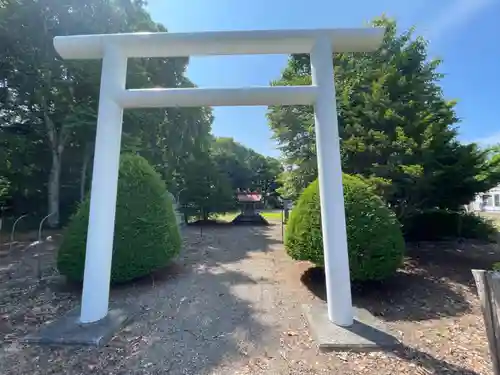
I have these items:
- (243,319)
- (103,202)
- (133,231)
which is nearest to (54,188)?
(133,231)

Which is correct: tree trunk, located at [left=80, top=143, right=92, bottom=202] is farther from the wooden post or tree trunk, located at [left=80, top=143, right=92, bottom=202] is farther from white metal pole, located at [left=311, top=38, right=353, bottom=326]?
the wooden post

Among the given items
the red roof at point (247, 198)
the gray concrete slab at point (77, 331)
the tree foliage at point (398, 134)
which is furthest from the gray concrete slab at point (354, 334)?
the red roof at point (247, 198)

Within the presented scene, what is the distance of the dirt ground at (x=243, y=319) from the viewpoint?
2.63m

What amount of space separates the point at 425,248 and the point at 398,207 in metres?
1.87

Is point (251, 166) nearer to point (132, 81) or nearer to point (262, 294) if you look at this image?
point (132, 81)

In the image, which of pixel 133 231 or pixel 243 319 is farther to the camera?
pixel 133 231

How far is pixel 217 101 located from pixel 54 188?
1136cm

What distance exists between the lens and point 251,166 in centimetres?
3753

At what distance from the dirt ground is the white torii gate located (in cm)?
60

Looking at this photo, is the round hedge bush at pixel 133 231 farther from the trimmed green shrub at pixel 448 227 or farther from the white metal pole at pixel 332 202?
the trimmed green shrub at pixel 448 227

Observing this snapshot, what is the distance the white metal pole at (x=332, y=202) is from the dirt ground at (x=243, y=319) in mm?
514

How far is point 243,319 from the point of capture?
3.64 metres

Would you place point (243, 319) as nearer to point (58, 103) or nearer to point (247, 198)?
point (58, 103)

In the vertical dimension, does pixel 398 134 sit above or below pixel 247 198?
above
